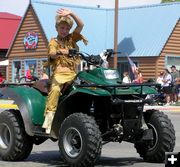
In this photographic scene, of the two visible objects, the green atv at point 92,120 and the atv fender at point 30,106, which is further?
the atv fender at point 30,106

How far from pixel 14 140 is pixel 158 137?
2.14 meters

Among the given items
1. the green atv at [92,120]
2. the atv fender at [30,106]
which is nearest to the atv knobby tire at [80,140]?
the green atv at [92,120]

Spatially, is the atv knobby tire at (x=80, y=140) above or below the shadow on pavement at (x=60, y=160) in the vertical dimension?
above

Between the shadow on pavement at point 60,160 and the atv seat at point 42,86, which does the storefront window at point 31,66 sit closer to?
the shadow on pavement at point 60,160

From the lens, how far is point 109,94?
823 centimetres

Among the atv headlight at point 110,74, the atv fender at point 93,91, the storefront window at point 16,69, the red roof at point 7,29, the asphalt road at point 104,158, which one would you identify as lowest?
the asphalt road at point 104,158

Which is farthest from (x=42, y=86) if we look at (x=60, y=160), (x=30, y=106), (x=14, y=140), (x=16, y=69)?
(x=16, y=69)

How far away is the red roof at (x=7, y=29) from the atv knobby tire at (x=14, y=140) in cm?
3889

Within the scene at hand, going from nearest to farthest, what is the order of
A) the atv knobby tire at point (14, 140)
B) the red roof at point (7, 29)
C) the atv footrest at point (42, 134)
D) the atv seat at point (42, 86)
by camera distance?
the atv footrest at point (42, 134)
the atv seat at point (42, 86)
the atv knobby tire at point (14, 140)
the red roof at point (7, 29)

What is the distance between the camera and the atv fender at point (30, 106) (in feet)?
30.0

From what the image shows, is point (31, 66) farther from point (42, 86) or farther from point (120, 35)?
point (42, 86)

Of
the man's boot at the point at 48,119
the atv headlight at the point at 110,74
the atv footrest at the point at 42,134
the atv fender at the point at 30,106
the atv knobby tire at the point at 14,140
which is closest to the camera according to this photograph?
the atv headlight at the point at 110,74

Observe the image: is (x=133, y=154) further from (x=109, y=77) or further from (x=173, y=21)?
(x=173, y=21)

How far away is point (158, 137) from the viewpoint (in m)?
8.83
